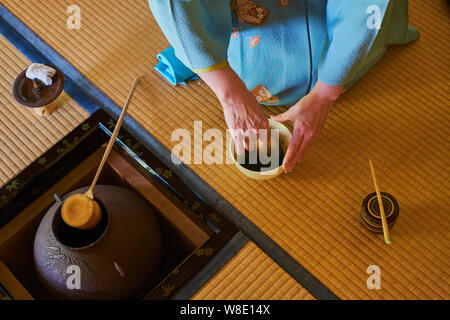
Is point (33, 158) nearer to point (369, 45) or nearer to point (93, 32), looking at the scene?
point (93, 32)

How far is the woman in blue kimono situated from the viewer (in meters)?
1.25

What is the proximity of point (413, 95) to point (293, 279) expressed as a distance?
2.79 feet

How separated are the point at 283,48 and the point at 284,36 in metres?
0.04

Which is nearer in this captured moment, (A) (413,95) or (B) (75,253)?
(B) (75,253)

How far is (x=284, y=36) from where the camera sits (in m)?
1.48

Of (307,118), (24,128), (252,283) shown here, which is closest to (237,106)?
(307,118)

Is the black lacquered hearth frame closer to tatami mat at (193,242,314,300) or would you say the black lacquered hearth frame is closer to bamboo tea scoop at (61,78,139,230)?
tatami mat at (193,242,314,300)

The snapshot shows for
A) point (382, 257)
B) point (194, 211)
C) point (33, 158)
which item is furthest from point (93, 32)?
point (382, 257)

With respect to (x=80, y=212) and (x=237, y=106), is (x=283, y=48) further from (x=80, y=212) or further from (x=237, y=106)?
(x=80, y=212)

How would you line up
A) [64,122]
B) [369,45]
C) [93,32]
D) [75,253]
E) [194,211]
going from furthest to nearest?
[93,32], [64,122], [194,211], [369,45], [75,253]

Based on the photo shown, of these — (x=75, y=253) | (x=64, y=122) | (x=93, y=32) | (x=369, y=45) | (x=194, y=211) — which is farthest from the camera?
(x=93, y=32)

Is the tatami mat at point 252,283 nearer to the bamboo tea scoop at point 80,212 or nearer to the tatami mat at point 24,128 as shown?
the bamboo tea scoop at point 80,212

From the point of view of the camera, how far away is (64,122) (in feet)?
5.09

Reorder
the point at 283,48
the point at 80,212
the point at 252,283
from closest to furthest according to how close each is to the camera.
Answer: the point at 80,212 → the point at 252,283 → the point at 283,48
